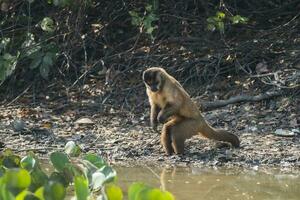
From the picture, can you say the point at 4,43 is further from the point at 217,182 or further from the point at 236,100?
the point at 217,182

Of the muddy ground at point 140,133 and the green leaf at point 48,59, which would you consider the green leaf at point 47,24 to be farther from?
Answer: the muddy ground at point 140,133

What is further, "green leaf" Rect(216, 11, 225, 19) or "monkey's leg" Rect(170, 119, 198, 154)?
"green leaf" Rect(216, 11, 225, 19)

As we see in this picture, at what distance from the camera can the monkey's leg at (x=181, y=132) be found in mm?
8258

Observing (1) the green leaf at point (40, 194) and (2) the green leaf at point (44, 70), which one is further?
(2) the green leaf at point (44, 70)

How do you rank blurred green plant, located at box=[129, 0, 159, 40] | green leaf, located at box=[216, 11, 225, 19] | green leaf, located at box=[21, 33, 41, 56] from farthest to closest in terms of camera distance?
1. green leaf, located at box=[21, 33, 41, 56]
2. green leaf, located at box=[216, 11, 225, 19]
3. blurred green plant, located at box=[129, 0, 159, 40]

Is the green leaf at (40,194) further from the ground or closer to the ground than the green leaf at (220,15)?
closer to the ground

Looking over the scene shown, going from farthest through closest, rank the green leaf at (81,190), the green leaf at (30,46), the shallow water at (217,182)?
the green leaf at (30,46)
the shallow water at (217,182)
the green leaf at (81,190)

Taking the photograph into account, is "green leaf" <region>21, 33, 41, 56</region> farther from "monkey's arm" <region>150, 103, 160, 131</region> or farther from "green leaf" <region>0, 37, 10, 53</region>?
"monkey's arm" <region>150, 103, 160, 131</region>

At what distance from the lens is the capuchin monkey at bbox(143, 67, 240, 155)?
8289 millimetres

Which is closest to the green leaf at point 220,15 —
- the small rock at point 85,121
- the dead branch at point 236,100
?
the dead branch at point 236,100

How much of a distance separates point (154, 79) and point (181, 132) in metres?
0.61

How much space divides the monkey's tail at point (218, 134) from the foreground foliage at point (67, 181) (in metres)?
3.21

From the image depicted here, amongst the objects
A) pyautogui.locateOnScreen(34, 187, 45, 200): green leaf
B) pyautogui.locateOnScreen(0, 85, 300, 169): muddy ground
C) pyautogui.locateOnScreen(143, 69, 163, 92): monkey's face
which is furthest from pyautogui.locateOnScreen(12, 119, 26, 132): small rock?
pyautogui.locateOnScreen(34, 187, 45, 200): green leaf

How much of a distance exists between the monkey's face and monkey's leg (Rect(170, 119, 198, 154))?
0.43m
